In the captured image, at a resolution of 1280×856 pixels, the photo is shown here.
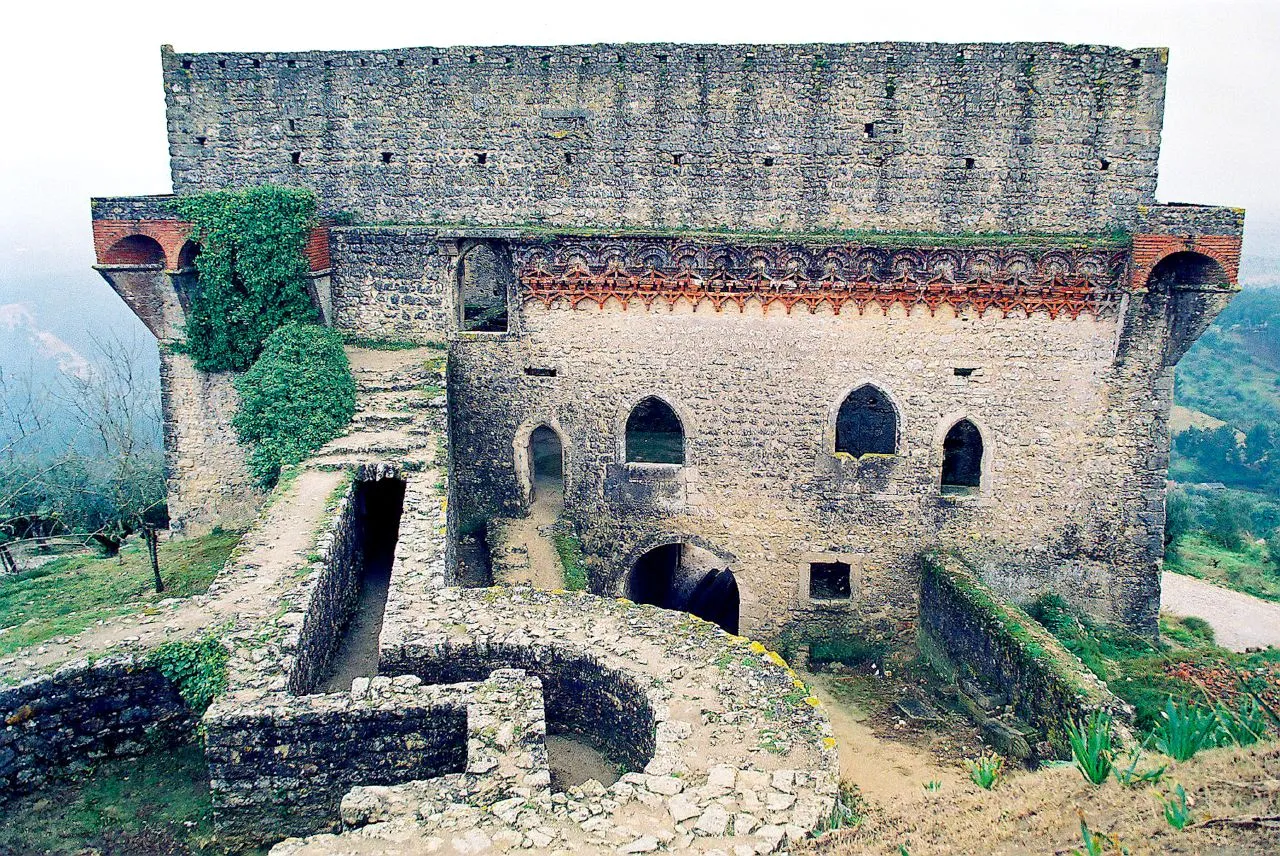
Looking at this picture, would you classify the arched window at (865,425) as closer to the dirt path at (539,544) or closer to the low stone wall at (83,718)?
the dirt path at (539,544)

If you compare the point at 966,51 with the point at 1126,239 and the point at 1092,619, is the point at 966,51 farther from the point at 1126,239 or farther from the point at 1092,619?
the point at 1092,619

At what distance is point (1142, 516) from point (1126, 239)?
4.52 metres

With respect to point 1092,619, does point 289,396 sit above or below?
above

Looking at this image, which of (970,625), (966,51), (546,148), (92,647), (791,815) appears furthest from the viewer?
(546,148)

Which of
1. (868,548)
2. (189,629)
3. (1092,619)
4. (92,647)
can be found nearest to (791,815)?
(189,629)

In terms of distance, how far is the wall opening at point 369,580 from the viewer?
10.5m

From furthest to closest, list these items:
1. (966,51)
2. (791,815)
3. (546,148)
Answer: (546,148) → (966,51) → (791,815)

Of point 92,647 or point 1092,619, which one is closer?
point 92,647

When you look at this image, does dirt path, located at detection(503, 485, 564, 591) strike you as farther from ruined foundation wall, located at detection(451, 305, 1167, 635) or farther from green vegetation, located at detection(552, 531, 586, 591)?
ruined foundation wall, located at detection(451, 305, 1167, 635)

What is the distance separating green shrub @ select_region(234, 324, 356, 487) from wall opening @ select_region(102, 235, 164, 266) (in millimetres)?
3046

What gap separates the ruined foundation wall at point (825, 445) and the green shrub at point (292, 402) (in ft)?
7.54

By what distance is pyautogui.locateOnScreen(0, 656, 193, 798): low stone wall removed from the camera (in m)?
7.84

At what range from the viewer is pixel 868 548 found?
51.3 ft

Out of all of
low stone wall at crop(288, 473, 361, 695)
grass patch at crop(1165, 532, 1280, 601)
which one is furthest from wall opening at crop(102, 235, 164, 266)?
grass patch at crop(1165, 532, 1280, 601)
